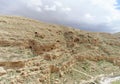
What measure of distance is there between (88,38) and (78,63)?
509 inches

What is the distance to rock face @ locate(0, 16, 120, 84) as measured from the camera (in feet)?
151

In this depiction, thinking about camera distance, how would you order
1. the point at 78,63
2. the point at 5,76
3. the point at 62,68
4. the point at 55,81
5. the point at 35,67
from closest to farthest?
the point at 5,76 < the point at 35,67 < the point at 55,81 < the point at 62,68 < the point at 78,63

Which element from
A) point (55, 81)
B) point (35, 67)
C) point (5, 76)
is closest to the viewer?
point (5, 76)

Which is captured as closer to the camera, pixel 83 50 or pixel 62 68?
pixel 62 68

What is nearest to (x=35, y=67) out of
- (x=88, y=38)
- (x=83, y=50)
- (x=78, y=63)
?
(x=78, y=63)

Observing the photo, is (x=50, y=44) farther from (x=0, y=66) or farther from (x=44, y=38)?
(x=0, y=66)

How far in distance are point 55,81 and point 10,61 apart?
1052cm

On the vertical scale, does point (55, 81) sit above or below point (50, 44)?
below

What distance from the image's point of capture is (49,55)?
2242 inches

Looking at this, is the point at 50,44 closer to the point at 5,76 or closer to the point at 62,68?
Answer: the point at 62,68

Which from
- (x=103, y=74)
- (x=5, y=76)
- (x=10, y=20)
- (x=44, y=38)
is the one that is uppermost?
(x=10, y=20)

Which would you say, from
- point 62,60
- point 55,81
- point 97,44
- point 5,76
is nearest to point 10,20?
point 62,60

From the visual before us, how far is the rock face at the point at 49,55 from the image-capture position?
46.1 m

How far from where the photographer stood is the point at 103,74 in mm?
70375
